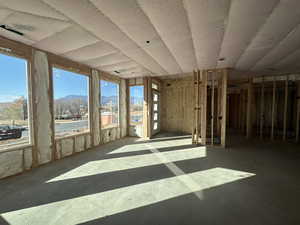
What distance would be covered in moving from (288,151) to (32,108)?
288 inches

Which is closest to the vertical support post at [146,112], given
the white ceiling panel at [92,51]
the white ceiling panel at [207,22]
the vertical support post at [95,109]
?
the vertical support post at [95,109]

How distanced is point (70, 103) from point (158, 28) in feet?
11.3

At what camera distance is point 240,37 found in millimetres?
2557

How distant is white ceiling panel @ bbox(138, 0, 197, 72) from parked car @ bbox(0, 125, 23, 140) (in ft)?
11.8

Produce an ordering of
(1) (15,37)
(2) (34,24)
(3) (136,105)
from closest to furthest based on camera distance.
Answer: (2) (34,24) → (1) (15,37) → (3) (136,105)

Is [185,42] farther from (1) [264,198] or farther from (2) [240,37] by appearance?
(1) [264,198]

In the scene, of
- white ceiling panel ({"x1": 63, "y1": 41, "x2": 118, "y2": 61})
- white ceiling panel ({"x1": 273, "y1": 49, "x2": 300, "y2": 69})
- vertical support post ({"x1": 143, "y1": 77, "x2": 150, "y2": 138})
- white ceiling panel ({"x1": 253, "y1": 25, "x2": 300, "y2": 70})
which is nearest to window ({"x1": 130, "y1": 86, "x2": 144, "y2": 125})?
vertical support post ({"x1": 143, "y1": 77, "x2": 150, "y2": 138})

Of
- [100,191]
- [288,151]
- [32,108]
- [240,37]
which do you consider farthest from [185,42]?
[288,151]

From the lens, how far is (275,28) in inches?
87.7

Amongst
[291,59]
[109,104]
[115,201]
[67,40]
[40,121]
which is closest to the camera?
[115,201]

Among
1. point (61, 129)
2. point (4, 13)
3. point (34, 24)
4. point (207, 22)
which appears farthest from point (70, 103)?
point (207, 22)

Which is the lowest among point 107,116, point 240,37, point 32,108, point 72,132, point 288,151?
point 288,151

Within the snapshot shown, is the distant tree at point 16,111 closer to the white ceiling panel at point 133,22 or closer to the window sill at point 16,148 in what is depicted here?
the window sill at point 16,148

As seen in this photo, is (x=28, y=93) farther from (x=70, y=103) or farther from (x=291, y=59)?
(x=291, y=59)
